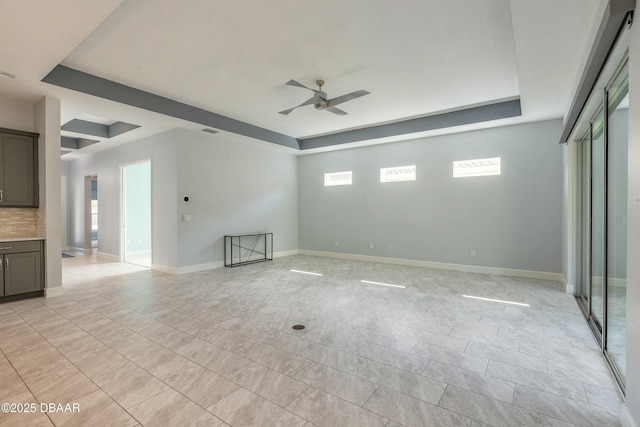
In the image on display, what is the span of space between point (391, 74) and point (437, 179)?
9.99 feet

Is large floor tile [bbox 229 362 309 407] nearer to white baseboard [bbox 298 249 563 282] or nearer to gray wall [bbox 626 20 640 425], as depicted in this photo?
gray wall [bbox 626 20 640 425]

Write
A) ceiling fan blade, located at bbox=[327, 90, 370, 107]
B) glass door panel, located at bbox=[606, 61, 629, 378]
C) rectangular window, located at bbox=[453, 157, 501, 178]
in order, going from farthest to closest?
1. rectangular window, located at bbox=[453, 157, 501, 178]
2. ceiling fan blade, located at bbox=[327, 90, 370, 107]
3. glass door panel, located at bbox=[606, 61, 629, 378]

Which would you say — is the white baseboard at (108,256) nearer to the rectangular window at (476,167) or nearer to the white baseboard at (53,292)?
the white baseboard at (53,292)

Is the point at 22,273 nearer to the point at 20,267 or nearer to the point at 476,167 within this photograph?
the point at 20,267

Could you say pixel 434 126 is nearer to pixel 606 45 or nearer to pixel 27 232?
pixel 606 45

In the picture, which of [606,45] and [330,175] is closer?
[606,45]

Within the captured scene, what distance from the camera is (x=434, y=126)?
5.98 m

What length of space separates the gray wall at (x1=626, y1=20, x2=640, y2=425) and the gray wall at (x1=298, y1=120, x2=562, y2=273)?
423 centimetres

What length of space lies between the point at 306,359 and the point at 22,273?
4.29 meters

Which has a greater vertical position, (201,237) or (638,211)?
(638,211)

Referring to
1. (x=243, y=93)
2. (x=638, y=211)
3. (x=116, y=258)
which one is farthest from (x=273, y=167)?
(x=638, y=211)

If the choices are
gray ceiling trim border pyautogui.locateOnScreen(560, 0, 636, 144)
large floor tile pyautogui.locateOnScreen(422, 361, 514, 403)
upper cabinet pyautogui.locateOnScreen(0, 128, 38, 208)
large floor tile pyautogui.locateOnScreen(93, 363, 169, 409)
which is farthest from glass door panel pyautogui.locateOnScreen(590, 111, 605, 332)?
upper cabinet pyautogui.locateOnScreen(0, 128, 38, 208)

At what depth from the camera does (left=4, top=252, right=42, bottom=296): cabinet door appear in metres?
4.06

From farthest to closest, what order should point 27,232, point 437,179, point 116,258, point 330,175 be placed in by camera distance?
point 330,175, point 116,258, point 437,179, point 27,232
